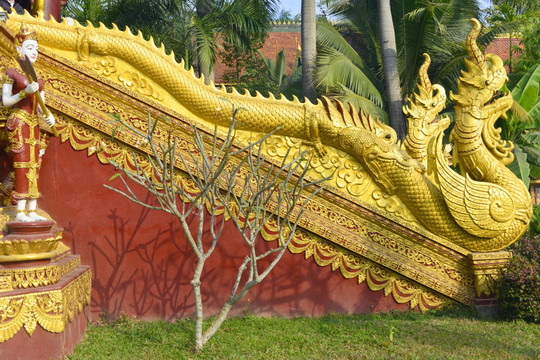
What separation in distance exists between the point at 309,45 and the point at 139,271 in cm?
747

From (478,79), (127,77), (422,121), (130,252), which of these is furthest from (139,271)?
(478,79)

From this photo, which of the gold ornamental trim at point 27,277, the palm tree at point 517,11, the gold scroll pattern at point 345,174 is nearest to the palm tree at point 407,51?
the palm tree at point 517,11

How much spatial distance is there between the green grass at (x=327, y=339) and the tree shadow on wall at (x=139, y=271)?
6.5 inches

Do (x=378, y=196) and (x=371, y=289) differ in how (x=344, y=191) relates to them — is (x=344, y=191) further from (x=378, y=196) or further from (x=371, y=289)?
(x=371, y=289)

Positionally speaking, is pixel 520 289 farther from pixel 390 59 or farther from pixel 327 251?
pixel 390 59

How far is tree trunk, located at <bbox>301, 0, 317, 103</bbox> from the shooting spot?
35.5ft

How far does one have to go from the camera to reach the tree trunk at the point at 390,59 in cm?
1091

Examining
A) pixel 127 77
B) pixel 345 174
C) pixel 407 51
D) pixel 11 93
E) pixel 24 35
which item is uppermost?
pixel 407 51

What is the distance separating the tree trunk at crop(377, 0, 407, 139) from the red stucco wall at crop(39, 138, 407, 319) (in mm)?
6861

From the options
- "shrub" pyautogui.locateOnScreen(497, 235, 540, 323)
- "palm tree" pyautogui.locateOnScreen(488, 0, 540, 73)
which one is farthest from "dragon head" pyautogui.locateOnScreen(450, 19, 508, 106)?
"palm tree" pyautogui.locateOnScreen(488, 0, 540, 73)

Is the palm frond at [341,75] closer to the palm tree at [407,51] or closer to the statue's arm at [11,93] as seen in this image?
the palm tree at [407,51]

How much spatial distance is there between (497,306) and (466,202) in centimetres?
113

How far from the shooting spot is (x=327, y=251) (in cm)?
533

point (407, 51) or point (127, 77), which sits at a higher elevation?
point (407, 51)
